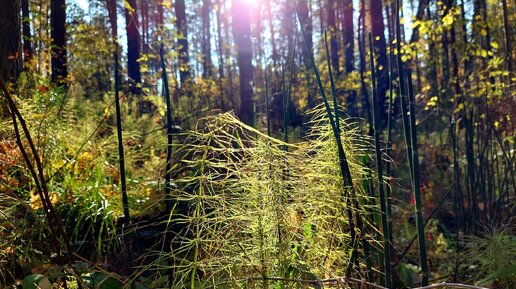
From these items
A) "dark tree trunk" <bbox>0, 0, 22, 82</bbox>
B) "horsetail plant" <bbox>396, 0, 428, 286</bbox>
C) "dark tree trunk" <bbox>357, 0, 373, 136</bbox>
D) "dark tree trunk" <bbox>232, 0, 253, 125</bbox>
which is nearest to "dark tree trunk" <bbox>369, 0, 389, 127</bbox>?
"dark tree trunk" <bbox>357, 0, 373, 136</bbox>

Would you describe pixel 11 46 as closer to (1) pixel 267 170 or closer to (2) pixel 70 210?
(2) pixel 70 210

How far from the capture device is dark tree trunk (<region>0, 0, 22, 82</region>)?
3148 mm

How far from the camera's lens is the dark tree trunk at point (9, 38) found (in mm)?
3148

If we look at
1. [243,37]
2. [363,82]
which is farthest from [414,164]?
[243,37]

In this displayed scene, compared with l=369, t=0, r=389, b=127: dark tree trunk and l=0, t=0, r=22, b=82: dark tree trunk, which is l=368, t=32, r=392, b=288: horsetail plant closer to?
l=0, t=0, r=22, b=82: dark tree trunk

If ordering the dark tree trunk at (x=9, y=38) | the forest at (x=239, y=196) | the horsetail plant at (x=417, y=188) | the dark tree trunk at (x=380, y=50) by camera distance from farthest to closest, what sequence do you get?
the dark tree trunk at (x=380, y=50) < the dark tree trunk at (x=9, y=38) < the horsetail plant at (x=417, y=188) < the forest at (x=239, y=196)

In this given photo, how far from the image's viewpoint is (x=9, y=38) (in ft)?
10.5

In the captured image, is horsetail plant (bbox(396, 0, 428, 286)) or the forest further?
horsetail plant (bbox(396, 0, 428, 286))

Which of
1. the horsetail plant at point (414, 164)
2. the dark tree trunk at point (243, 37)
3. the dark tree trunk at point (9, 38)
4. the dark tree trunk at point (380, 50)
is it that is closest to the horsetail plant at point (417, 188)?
the horsetail plant at point (414, 164)

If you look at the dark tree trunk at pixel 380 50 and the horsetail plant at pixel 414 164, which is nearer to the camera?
the horsetail plant at pixel 414 164

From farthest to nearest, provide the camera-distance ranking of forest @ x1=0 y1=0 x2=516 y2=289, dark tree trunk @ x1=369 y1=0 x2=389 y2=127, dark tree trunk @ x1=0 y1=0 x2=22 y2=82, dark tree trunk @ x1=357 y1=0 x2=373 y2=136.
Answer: dark tree trunk @ x1=369 y1=0 x2=389 y2=127 → dark tree trunk @ x1=0 y1=0 x2=22 y2=82 → dark tree trunk @ x1=357 y1=0 x2=373 y2=136 → forest @ x1=0 y1=0 x2=516 y2=289

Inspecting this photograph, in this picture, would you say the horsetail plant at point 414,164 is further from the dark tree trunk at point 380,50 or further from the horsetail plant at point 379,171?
the dark tree trunk at point 380,50

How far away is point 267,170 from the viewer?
109 centimetres

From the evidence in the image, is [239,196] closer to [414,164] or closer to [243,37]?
[414,164]
